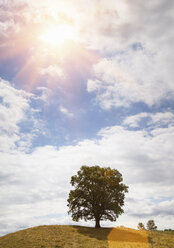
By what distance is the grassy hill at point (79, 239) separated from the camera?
32.2 metres

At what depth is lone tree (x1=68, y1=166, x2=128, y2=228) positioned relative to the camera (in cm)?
4681

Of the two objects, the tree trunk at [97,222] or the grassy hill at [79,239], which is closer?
the grassy hill at [79,239]

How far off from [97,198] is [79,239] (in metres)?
13.0

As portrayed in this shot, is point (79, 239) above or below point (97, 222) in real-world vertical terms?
below

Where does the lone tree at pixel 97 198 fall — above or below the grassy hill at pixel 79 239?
above

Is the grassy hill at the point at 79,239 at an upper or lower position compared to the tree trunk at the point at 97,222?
lower

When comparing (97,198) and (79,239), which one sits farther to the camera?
(97,198)

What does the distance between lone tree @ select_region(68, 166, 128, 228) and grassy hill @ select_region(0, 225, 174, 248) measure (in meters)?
5.26

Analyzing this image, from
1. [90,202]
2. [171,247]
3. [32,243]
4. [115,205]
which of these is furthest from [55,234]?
[171,247]

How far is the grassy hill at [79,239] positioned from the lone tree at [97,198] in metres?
5.26

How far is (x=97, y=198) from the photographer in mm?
47250

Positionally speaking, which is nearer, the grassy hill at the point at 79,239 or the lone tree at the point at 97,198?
the grassy hill at the point at 79,239

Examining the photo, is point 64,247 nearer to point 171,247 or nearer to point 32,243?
point 32,243

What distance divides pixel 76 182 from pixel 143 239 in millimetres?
18533
